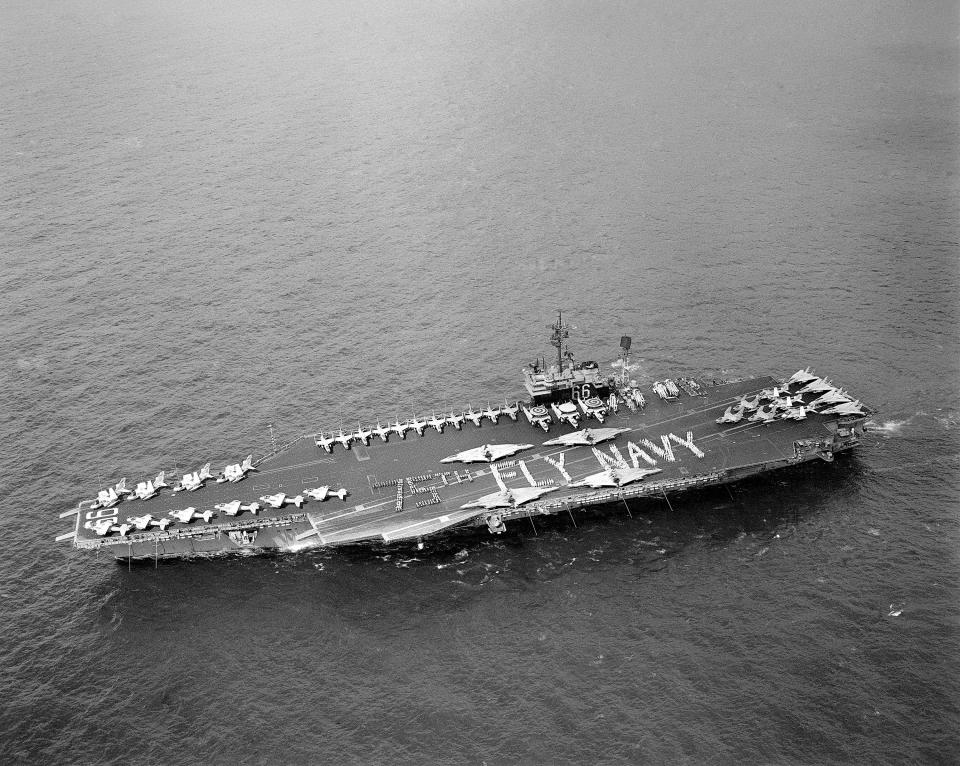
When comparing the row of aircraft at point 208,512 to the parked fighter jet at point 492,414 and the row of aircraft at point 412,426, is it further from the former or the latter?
the parked fighter jet at point 492,414

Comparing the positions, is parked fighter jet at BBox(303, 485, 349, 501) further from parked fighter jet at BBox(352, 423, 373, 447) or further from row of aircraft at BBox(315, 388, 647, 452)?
parked fighter jet at BBox(352, 423, 373, 447)

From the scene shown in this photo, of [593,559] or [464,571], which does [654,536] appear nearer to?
[593,559]

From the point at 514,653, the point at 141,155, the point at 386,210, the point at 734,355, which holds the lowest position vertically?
the point at 514,653

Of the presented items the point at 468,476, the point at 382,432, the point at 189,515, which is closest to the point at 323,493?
the point at 382,432

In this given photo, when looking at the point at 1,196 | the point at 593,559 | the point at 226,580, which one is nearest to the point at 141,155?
the point at 1,196

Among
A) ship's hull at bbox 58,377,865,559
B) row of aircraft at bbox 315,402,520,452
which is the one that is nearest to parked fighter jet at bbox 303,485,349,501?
ship's hull at bbox 58,377,865,559

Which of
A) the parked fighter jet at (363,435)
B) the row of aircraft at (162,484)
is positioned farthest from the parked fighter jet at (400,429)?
the row of aircraft at (162,484)
